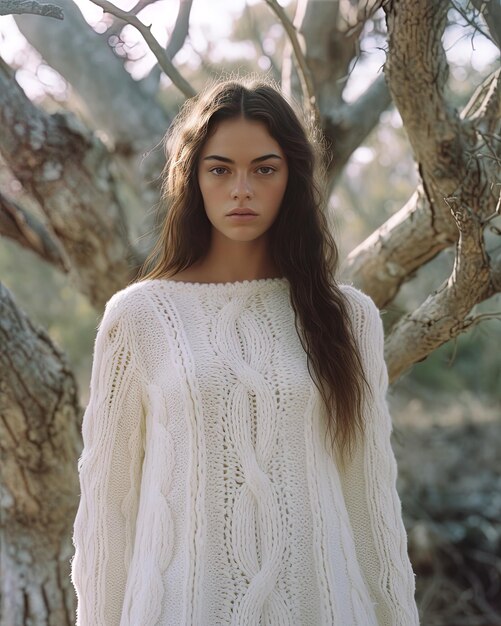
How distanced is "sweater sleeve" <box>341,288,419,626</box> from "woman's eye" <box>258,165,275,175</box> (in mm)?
388

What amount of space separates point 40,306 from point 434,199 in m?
5.30

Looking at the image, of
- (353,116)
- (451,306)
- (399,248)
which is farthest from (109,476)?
(353,116)

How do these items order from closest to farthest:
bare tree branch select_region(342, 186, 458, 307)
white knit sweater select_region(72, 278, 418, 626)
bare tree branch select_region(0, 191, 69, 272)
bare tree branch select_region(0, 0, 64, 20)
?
bare tree branch select_region(0, 0, 64, 20), white knit sweater select_region(72, 278, 418, 626), bare tree branch select_region(342, 186, 458, 307), bare tree branch select_region(0, 191, 69, 272)

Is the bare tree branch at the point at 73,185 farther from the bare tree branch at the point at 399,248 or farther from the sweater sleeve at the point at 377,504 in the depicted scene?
the sweater sleeve at the point at 377,504

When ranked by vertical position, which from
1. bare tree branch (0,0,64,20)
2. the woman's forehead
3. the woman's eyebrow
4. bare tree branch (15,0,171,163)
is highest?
bare tree branch (15,0,171,163)

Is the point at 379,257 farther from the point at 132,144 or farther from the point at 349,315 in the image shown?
the point at 132,144

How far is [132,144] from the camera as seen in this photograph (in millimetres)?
3172

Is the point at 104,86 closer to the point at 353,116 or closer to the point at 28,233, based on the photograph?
the point at 28,233

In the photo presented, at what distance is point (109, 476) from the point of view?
195 cm

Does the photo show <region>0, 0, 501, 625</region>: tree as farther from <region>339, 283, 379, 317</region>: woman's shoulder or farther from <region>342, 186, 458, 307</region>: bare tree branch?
<region>339, 283, 379, 317</region>: woman's shoulder

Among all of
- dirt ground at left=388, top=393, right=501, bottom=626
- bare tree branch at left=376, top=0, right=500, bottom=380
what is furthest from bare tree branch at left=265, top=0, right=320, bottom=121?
dirt ground at left=388, top=393, right=501, bottom=626

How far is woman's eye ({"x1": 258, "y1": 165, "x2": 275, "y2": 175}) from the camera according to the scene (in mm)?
2016

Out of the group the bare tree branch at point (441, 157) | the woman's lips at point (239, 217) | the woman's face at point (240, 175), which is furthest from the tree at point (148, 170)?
the woman's lips at point (239, 217)

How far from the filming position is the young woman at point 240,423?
6.15 ft
